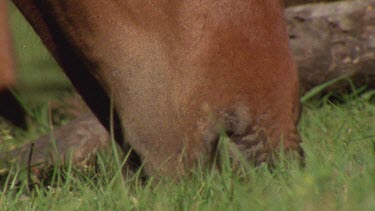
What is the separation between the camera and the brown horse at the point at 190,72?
1.95 metres

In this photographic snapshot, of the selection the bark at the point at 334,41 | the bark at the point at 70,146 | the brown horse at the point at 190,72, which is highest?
the brown horse at the point at 190,72

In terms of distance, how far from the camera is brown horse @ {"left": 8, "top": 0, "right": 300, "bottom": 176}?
1.95 metres

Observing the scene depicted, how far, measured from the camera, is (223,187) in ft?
6.29

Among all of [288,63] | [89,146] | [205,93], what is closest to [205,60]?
[205,93]

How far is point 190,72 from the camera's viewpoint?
6.40 ft

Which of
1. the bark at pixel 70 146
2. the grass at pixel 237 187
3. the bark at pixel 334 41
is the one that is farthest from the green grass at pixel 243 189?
the bark at pixel 334 41

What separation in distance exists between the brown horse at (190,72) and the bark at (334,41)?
4.73 ft

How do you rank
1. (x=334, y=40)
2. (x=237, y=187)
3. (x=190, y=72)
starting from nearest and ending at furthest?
(x=237, y=187), (x=190, y=72), (x=334, y=40)

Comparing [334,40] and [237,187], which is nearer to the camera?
[237,187]

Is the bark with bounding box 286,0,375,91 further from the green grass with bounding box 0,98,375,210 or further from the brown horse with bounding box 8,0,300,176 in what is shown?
the brown horse with bounding box 8,0,300,176

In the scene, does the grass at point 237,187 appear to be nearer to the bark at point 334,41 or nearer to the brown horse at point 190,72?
the brown horse at point 190,72

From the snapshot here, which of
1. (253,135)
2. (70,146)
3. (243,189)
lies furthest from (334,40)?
(243,189)

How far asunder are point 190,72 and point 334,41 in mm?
1618

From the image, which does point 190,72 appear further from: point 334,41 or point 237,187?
point 334,41
